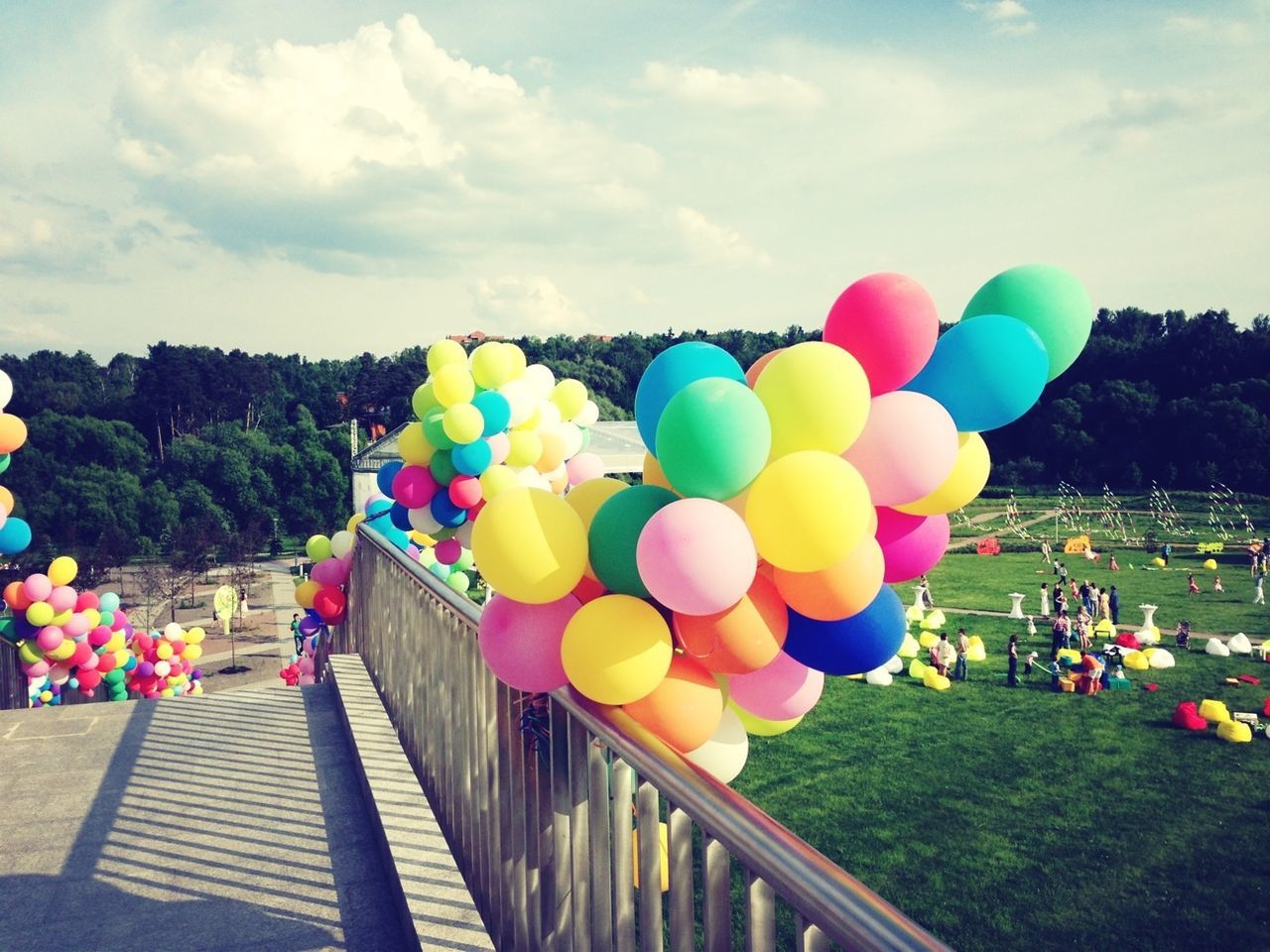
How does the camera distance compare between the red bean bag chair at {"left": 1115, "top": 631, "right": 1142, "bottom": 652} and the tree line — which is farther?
the tree line

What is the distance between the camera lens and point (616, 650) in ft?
7.08

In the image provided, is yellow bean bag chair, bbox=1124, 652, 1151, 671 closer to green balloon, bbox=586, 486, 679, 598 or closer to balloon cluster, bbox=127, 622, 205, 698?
balloon cluster, bbox=127, 622, 205, 698

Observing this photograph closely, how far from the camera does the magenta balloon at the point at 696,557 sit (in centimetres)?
207

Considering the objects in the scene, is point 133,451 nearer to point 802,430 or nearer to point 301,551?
point 301,551

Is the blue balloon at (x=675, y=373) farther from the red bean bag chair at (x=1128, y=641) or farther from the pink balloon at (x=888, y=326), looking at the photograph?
the red bean bag chair at (x=1128, y=641)

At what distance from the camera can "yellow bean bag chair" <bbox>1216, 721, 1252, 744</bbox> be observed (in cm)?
1498

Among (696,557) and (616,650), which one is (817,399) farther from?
(616,650)

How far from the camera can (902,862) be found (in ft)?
36.4

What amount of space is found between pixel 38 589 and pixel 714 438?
43.6ft

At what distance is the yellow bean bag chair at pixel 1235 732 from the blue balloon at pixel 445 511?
13067 millimetres

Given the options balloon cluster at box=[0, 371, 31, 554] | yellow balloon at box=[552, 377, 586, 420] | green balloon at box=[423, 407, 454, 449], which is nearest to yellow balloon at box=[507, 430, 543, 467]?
green balloon at box=[423, 407, 454, 449]

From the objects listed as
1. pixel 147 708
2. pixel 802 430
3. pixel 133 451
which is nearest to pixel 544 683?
pixel 802 430

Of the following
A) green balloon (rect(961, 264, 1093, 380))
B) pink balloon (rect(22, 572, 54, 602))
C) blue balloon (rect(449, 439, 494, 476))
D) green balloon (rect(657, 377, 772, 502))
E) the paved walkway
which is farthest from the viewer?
pink balloon (rect(22, 572, 54, 602))

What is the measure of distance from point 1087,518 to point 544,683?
1982 inches
